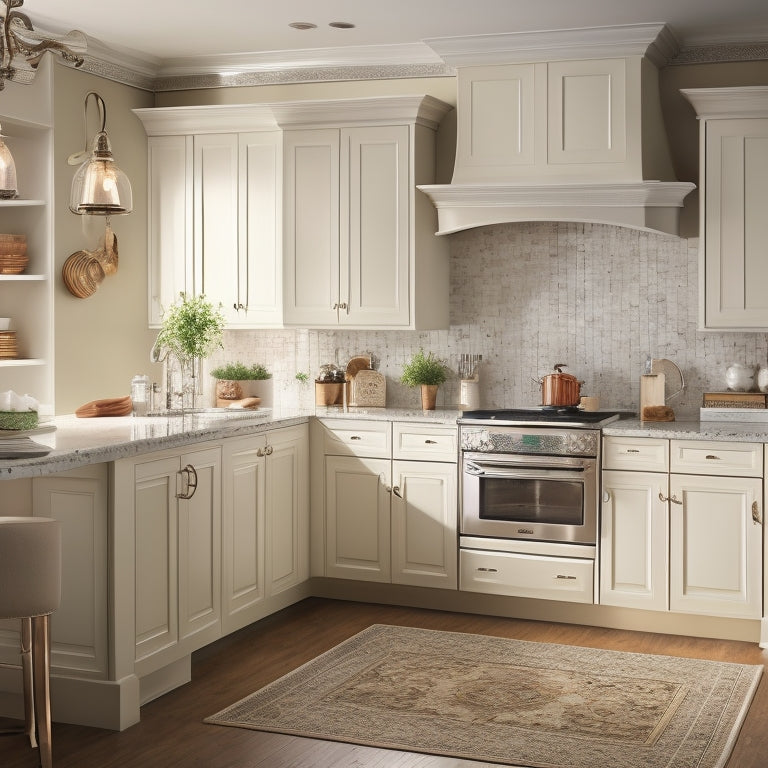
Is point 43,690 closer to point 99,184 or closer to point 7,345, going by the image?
point 99,184

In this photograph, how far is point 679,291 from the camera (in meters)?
5.30

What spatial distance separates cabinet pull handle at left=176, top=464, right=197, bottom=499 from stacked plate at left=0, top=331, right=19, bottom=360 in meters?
1.46

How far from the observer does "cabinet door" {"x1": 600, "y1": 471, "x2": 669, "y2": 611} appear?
4754 millimetres

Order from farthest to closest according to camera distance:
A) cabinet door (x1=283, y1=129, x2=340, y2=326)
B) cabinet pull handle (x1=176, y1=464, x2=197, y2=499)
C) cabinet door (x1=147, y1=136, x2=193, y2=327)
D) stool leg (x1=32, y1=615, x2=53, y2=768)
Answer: cabinet door (x1=147, y1=136, x2=193, y2=327), cabinet door (x1=283, y1=129, x2=340, y2=326), cabinet pull handle (x1=176, y1=464, x2=197, y2=499), stool leg (x1=32, y1=615, x2=53, y2=768)

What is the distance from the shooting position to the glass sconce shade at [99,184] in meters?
3.73

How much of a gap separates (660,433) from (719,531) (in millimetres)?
483

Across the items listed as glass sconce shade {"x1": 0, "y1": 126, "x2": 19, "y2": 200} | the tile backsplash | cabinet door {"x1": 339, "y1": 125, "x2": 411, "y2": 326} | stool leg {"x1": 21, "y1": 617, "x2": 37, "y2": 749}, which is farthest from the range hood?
stool leg {"x1": 21, "y1": 617, "x2": 37, "y2": 749}

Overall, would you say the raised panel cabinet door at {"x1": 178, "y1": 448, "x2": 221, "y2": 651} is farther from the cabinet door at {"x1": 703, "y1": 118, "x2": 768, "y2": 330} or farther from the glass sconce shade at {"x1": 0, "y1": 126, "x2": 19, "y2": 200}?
the cabinet door at {"x1": 703, "y1": 118, "x2": 768, "y2": 330}

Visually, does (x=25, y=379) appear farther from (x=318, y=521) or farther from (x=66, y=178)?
(x=318, y=521)

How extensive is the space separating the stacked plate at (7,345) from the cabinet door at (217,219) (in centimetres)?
105

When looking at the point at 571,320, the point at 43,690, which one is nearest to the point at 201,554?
the point at 43,690

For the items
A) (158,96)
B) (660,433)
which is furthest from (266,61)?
(660,433)

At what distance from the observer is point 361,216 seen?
17.9 feet

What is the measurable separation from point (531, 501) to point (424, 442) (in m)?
0.58
